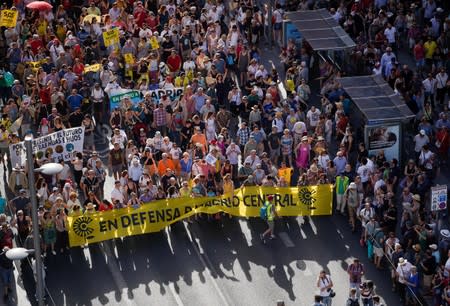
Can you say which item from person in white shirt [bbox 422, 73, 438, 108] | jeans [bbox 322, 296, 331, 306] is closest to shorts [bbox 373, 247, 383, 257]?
jeans [bbox 322, 296, 331, 306]

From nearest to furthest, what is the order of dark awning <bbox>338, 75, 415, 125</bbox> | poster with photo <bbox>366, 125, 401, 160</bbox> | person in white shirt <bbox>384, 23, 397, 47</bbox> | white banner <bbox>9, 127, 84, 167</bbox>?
white banner <bbox>9, 127, 84, 167</bbox>, poster with photo <bbox>366, 125, 401, 160</bbox>, dark awning <bbox>338, 75, 415, 125</bbox>, person in white shirt <bbox>384, 23, 397, 47</bbox>

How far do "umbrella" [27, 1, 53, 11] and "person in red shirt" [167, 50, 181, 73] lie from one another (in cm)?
453

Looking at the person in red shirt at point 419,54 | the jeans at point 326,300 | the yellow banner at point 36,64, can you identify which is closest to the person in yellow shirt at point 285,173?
the jeans at point 326,300

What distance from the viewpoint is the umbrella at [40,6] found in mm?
42344

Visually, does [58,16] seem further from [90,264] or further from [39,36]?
[90,264]

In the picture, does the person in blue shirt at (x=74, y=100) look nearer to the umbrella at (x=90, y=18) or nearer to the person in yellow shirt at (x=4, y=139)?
the person in yellow shirt at (x=4, y=139)

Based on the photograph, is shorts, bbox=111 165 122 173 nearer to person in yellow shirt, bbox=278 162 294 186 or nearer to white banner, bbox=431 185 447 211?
person in yellow shirt, bbox=278 162 294 186

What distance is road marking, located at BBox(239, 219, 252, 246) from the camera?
114ft

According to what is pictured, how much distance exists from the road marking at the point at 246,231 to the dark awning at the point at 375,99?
4823 mm

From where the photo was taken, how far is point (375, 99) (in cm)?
3809

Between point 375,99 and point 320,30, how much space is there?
536 centimetres

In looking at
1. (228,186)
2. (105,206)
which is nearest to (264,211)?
(228,186)

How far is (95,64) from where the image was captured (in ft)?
133

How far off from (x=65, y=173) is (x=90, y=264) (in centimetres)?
324
